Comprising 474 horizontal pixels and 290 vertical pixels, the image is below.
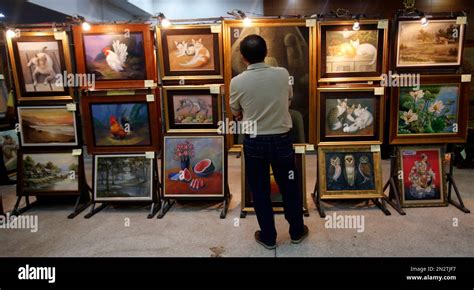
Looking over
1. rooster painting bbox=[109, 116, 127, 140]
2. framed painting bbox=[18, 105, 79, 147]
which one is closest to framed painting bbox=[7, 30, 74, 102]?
framed painting bbox=[18, 105, 79, 147]

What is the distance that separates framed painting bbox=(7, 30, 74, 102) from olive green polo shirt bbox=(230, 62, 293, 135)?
1919mm

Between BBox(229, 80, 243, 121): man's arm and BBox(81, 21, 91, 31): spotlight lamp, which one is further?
BBox(81, 21, 91, 31): spotlight lamp

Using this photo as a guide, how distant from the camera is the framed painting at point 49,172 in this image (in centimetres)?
358

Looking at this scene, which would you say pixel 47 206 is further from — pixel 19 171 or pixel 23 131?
pixel 23 131

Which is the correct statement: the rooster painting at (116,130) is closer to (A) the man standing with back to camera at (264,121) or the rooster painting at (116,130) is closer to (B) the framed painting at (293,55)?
(B) the framed painting at (293,55)

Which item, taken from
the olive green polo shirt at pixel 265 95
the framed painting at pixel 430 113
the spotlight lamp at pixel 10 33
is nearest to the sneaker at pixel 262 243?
the olive green polo shirt at pixel 265 95

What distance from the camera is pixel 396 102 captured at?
325 centimetres

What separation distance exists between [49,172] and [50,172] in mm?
10

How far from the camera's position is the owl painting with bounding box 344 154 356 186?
3.35m

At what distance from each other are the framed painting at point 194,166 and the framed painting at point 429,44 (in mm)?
1890

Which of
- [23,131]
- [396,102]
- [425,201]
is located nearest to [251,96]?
[396,102]

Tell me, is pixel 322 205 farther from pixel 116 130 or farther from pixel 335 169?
pixel 116 130

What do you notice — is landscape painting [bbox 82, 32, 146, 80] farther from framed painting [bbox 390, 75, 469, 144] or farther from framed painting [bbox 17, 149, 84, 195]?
framed painting [bbox 390, 75, 469, 144]

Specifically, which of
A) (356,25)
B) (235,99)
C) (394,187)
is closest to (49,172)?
(235,99)
